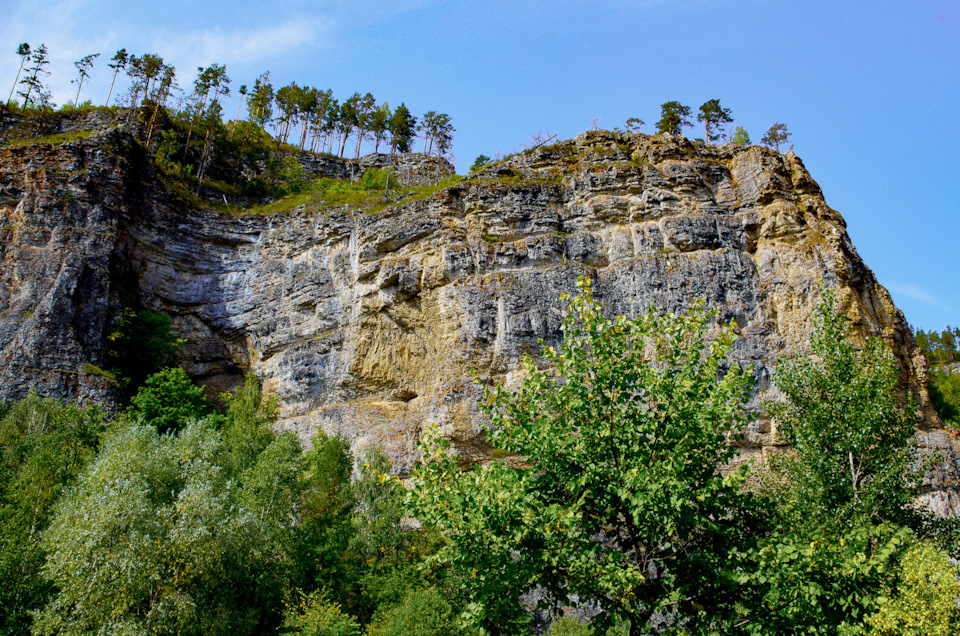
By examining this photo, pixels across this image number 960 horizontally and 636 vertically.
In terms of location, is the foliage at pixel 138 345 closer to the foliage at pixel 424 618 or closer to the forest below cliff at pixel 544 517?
the forest below cliff at pixel 544 517

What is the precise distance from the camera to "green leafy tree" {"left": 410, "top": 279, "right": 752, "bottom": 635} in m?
10.5

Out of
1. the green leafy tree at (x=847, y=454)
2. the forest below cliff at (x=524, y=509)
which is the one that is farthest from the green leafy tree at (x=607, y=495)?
the green leafy tree at (x=847, y=454)

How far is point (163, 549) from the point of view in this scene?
21.4 meters

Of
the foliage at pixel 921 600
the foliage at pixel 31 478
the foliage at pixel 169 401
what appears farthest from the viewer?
the foliage at pixel 169 401

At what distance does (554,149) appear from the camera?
49.8 metres

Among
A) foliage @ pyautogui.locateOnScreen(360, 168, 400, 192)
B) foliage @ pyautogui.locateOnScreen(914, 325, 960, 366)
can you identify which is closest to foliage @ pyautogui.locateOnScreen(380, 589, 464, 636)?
foliage @ pyautogui.locateOnScreen(360, 168, 400, 192)

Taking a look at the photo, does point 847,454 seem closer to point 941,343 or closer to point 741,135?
point 741,135

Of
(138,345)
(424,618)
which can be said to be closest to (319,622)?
(424,618)

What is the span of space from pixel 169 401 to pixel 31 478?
13634mm

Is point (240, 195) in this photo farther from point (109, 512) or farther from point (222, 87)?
point (109, 512)

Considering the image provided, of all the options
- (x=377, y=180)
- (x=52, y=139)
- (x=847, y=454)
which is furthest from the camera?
(x=377, y=180)

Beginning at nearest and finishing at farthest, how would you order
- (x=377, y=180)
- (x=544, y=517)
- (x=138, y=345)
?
(x=544, y=517) < (x=138, y=345) < (x=377, y=180)

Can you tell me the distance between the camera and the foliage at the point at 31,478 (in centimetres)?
2314

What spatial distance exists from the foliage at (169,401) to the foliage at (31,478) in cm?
279
